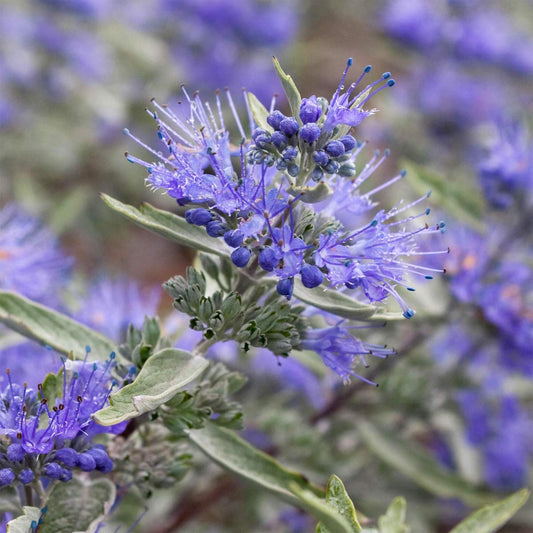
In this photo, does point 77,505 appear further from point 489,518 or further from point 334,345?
point 489,518

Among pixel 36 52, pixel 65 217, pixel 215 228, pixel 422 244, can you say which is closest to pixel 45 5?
pixel 36 52

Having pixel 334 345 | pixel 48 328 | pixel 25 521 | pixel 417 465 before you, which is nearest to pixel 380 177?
pixel 417 465

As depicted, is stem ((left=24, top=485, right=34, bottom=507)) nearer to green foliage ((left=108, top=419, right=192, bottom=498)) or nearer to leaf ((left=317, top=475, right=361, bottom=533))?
green foliage ((left=108, top=419, right=192, bottom=498))

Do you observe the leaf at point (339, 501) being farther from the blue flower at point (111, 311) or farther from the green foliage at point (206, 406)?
the blue flower at point (111, 311)

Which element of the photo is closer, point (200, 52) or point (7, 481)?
point (7, 481)

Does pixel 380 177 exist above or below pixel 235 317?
below

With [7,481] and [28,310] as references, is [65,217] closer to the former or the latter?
→ [28,310]

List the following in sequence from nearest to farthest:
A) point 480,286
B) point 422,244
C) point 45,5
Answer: point 480,286 < point 422,244 < point 45,5
